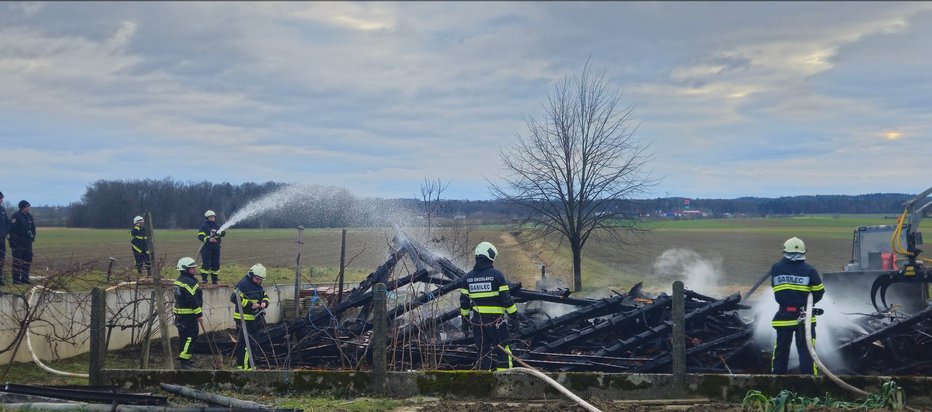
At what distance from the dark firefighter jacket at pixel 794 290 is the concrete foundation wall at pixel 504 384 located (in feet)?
7.42

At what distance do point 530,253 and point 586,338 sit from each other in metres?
35.1

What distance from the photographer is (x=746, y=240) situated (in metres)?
56.1

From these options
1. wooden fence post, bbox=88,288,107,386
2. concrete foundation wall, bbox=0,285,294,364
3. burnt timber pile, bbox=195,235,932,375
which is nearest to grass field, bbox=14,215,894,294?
concrete foundation wall, bbox=0,285,294,364

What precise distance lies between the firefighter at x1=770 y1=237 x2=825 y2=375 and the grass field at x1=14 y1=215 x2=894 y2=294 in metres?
8.20

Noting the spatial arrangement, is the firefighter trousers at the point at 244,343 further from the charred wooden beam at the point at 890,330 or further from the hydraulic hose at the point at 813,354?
the charred wooden beam at the point at 890,330

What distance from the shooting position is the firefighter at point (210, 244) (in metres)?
16.2

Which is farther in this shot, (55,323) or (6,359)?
(55,323)

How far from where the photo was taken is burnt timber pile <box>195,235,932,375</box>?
9.77 metres

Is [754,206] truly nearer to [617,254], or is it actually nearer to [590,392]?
[617,254]

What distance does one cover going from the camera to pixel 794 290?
29.9 feet

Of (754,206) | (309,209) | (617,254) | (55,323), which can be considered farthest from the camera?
(754,206)

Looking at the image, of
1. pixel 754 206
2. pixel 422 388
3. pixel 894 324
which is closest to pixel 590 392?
pixel 422 388

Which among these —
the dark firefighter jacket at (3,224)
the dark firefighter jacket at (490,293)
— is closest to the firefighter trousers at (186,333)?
the dark firefighter jacket at (490,293)

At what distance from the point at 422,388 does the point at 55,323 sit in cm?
666
